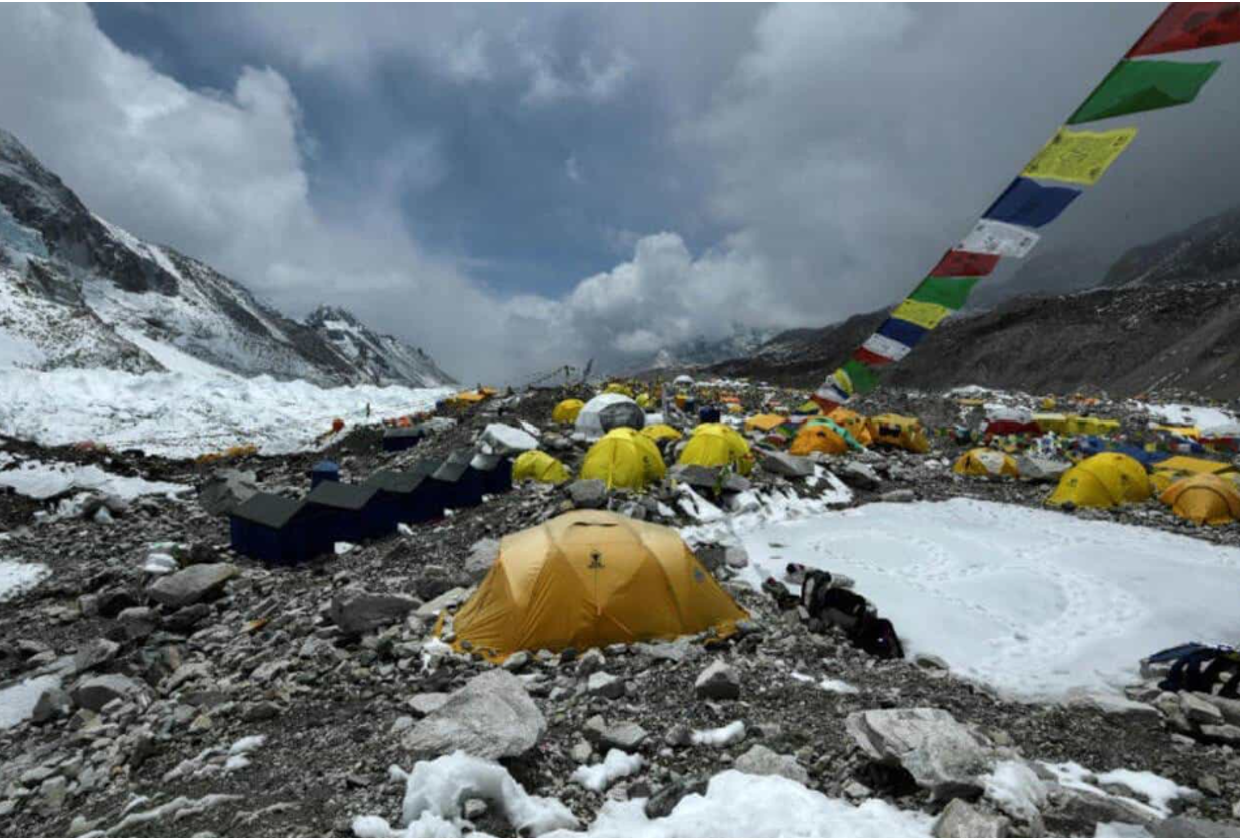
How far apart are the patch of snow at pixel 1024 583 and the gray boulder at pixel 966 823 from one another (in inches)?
133

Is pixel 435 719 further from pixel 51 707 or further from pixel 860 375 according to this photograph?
pixel 860 375

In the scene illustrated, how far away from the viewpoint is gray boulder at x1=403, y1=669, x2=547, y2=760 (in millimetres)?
4434

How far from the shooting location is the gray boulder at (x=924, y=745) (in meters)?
3.95

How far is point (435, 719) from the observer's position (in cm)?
476

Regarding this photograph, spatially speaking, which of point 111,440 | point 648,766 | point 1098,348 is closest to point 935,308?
point 648,766

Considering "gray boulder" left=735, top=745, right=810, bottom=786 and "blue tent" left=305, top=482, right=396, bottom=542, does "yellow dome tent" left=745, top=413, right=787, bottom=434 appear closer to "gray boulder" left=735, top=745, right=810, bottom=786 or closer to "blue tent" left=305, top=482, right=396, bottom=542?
"blue tent" left=305, top=482, right=396, bottom=542

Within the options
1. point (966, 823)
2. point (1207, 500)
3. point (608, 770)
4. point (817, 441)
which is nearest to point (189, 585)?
point (608, 770)

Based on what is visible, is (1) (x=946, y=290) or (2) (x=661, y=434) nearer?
(1) (x=946, y=290)

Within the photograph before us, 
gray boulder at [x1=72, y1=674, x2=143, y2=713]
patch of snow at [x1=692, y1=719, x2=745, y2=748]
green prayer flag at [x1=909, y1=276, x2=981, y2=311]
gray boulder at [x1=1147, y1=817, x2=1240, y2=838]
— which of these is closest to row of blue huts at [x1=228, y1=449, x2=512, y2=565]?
gray boulder at [x1=72, y1=674, x2=143, y2=713]

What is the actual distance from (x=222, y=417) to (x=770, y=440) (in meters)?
30.5

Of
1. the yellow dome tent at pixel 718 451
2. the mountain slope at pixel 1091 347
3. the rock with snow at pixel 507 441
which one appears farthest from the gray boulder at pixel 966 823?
the mountain slope at pixel 1091 347

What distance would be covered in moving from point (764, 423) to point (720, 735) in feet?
62.9

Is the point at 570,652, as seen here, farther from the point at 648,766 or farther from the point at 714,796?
the point at 714,796

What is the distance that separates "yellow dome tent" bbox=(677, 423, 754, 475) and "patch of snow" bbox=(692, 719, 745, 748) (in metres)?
10.2
